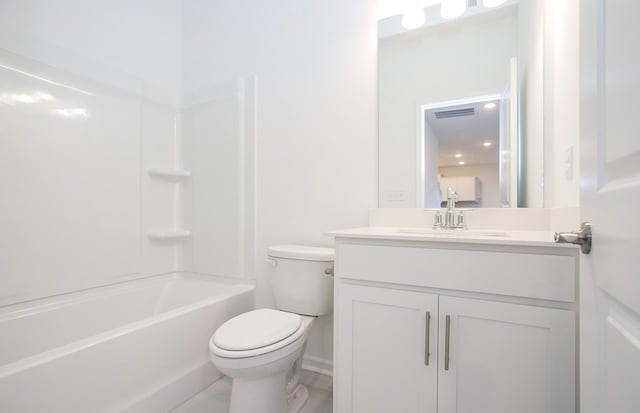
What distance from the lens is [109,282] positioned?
70.6 inches

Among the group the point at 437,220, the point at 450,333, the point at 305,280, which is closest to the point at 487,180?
the point at 437,220

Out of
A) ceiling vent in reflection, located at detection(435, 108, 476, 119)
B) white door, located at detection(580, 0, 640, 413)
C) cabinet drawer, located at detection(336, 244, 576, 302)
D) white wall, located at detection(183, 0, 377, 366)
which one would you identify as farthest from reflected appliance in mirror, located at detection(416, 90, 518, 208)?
white door, located at detection(580, 0, 640, 413)

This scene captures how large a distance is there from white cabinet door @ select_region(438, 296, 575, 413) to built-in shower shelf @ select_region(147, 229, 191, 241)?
187cm

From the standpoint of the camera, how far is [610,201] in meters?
0.47

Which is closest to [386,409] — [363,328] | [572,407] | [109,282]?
[363,328]

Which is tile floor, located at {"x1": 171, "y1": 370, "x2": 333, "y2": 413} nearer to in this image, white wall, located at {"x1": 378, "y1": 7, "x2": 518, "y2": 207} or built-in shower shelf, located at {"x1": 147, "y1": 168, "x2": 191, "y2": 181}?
white wall, located at {"x1": 378, "y1": 7, "x2": 518, "y2": 207}

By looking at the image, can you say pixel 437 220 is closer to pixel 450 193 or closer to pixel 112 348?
pixel 450 193

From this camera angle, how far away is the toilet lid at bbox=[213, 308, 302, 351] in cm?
115

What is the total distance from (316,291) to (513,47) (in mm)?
1507

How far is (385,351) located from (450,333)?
24cm

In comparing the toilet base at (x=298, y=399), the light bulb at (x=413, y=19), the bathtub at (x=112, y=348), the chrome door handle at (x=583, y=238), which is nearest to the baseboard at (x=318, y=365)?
the toilet base at (x=298, y=399)

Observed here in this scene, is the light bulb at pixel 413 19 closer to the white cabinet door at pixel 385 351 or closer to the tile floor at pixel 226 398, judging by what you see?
the white cabinet door at pixel 385 351

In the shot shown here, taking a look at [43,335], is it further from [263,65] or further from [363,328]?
[263,65]

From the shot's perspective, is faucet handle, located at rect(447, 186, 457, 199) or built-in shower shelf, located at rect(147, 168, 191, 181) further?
built-in shower shelf, located at rect(147, 168, 191, 181)
